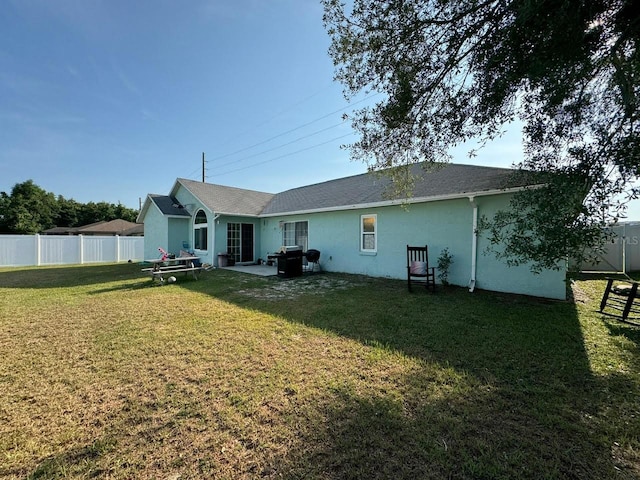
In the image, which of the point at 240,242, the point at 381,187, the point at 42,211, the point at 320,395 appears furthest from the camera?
the point at 42,211

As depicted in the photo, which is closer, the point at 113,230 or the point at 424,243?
the point at 424,243

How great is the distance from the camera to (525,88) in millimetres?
4543

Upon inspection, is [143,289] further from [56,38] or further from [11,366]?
[56,38]

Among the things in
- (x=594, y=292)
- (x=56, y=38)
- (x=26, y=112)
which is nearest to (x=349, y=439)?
(x=594, y=292)

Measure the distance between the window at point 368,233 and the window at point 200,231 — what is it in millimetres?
8770

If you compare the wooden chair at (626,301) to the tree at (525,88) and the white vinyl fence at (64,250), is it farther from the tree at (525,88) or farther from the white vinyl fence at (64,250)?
the white vinyl fence at (64,250)

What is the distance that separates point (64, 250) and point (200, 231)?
9.72m

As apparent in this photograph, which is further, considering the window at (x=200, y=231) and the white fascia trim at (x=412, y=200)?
the window at (x=200, y=231)

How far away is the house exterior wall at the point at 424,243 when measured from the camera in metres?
7.51

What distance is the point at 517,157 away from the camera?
473cm

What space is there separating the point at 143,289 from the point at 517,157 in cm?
1063

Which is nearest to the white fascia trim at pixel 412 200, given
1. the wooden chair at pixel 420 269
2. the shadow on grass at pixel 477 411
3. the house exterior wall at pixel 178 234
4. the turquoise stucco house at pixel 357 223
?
the turquoise stucco house at pixel 357 223

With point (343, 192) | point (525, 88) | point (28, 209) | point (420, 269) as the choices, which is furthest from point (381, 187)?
point (28, 209)

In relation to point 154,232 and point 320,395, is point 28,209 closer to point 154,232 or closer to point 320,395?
point 154,232
